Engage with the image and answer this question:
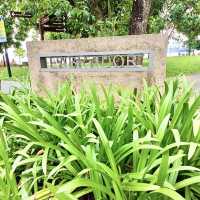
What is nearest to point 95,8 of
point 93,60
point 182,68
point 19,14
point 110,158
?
point 19,14

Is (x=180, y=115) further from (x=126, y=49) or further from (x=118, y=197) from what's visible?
(x=126, y=49)

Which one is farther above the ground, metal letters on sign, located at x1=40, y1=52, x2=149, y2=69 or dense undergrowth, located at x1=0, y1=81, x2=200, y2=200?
dense undergrowth, located at x1=0, y1=81, x2=200, y2=200

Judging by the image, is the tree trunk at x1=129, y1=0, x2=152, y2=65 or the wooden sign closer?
the tree trunk at x1=129, y1=0, x2=152, y2=65

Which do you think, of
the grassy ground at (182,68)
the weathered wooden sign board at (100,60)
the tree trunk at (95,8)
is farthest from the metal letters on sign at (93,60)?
the grassy ground at (182,68)

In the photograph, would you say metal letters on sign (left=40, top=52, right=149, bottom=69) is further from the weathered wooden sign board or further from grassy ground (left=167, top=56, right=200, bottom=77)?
grassy ground (left=167, top=56, right=200, bottom=77)

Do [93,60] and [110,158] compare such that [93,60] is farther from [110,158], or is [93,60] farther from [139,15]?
[110,158]

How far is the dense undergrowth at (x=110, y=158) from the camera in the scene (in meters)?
1.50

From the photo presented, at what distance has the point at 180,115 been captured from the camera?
1956 millimetres

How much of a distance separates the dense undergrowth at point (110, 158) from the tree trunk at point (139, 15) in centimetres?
464

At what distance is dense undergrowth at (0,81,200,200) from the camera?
150 centimetres

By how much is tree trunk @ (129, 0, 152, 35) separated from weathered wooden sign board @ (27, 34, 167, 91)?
1.35 metres

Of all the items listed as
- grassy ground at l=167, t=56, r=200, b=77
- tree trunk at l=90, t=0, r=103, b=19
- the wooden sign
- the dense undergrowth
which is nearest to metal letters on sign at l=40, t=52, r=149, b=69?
tree trunk at l=90, t=0, r=103, b=19

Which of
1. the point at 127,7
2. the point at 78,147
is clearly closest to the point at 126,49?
the point at 78,147

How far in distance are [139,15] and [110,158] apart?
5.49 meters
